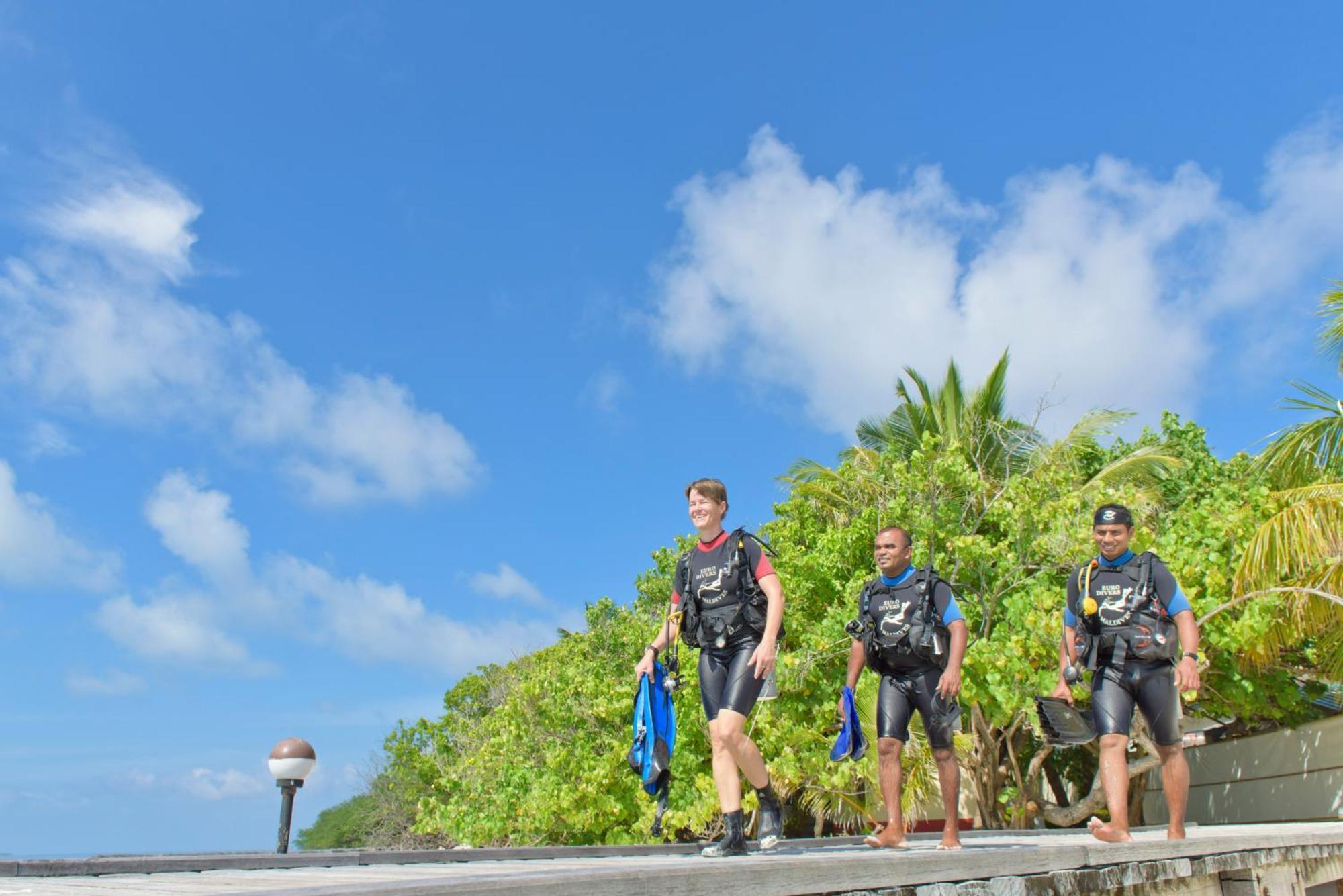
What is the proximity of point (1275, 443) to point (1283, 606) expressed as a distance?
234cm

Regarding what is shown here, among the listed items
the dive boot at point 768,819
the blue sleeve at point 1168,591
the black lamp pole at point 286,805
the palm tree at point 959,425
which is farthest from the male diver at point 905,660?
the palm tree at point 959,425

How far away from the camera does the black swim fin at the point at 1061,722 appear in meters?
6.79

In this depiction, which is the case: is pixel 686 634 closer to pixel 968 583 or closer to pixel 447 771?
pixel 968 583

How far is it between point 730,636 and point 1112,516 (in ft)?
8.66

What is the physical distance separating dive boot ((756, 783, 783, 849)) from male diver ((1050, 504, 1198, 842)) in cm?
200

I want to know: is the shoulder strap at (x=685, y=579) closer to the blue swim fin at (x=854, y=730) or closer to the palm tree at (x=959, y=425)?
the blue swim fin at (x=854, y=730)

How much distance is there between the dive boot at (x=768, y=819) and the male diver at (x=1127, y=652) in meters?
2.00

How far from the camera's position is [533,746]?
19.8 m

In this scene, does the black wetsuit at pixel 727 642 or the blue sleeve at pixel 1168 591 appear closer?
the black wetsuit at pixel 727 642

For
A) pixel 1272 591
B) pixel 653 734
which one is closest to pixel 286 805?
pixel 653 734

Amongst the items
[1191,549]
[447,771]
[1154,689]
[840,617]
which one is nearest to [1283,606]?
[1191,549]

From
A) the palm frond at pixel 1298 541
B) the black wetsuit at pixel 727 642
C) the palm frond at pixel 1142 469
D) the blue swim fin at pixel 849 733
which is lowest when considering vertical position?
the blue swim fin at pixel 849 733

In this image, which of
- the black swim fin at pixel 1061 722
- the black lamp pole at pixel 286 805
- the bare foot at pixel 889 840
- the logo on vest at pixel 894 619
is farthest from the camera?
the black lamp pole at pixel 286 805

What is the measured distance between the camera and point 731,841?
5.06m
